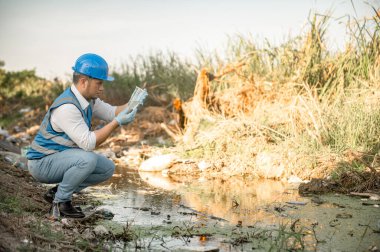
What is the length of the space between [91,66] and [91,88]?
21 cm

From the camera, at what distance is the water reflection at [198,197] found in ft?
16.5

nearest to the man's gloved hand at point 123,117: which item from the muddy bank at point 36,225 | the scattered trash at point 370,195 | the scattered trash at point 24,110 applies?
the muddy bank at point 36,225

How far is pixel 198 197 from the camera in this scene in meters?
6.06

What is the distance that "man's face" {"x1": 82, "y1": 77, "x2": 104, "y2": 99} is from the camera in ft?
15.3

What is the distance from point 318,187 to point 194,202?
1.57 metres

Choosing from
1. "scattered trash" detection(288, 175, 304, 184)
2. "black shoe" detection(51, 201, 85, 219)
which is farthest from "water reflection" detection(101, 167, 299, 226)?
"black shoe" detection(51, 201, 85, 219)

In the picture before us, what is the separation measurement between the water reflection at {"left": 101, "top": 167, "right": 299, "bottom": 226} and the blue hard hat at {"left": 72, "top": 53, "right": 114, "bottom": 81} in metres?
1.37

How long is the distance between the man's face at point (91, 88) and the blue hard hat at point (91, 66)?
6 centimetres

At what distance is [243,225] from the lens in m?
4.58

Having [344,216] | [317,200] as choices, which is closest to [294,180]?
[317,200]

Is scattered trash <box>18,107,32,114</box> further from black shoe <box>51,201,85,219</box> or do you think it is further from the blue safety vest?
black shoe <box>51,201,85,219</box>

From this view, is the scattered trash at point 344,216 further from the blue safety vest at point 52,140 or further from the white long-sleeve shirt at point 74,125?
the blue safety vest at point 52,140

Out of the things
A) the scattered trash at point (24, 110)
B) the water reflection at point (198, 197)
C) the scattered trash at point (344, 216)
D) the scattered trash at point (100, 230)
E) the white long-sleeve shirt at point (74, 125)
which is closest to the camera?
the scattered trash at point (100, 230)

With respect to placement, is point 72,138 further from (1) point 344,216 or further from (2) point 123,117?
(1) point 344,216
